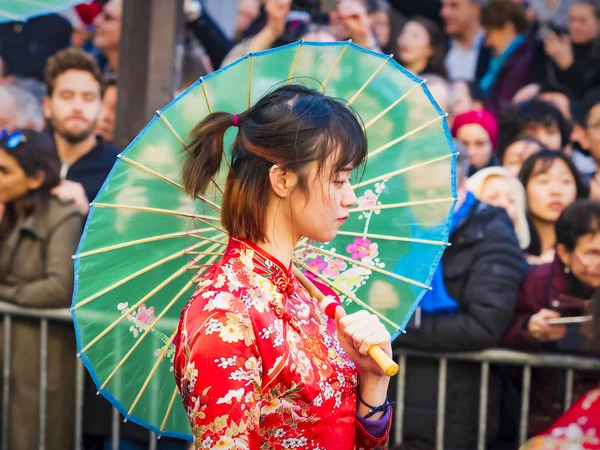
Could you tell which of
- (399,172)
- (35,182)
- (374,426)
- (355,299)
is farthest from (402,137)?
(35,182)

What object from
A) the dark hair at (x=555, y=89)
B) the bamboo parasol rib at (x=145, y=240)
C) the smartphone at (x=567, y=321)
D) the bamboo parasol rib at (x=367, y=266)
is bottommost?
the smartphone at (x=567, y=321)

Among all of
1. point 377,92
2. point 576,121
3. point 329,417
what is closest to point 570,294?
point 576,121

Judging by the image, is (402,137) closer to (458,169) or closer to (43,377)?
(458,169)

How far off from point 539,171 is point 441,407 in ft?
4.23

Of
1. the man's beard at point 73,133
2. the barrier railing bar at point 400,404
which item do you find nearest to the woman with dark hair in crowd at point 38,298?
the man's beard at point 73,133

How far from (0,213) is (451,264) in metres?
2.33

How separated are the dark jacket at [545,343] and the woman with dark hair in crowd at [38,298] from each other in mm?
2129

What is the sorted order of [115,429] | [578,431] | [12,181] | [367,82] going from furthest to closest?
[12,181], [115,429], [578,431], [367,82]

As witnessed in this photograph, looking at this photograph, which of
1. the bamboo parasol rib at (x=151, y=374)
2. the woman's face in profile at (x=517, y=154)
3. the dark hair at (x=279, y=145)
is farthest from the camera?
the woman's face in profile at (x=517, y=154)

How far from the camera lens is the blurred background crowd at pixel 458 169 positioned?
4066 mm

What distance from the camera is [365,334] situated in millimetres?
1944

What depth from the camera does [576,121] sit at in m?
4.78

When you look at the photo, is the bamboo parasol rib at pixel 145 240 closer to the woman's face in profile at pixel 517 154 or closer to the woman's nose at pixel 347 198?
the woman's nose at pixel 347 198

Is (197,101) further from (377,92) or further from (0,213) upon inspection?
(0,213)
